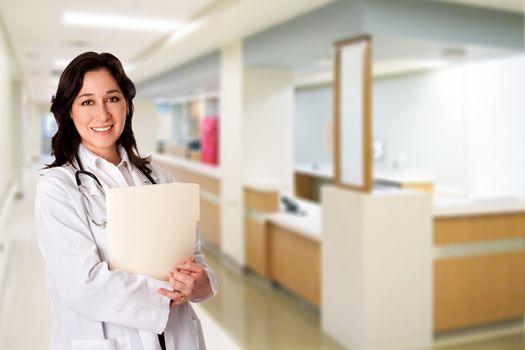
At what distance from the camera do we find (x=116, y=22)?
608 centimetres

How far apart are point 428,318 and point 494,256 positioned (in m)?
0.97

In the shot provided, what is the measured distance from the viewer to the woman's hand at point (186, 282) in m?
1.48

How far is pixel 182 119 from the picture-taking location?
18.0m

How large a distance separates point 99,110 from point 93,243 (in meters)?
0.37

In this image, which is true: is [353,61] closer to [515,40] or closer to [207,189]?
[515,40]

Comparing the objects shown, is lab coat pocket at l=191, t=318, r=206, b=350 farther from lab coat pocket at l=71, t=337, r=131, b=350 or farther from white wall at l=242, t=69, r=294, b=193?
white wall at l=242, t=69, r=294, b=193

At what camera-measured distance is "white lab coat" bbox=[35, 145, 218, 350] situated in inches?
55.6

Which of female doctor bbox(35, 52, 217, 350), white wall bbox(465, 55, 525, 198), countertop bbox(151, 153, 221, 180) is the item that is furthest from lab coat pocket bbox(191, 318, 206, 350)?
countertop bbox(151, 153, 221, 180)

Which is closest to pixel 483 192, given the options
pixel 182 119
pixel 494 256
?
pixel 494 256

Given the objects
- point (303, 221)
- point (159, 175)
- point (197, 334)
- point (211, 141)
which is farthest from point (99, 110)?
point (211, 141)

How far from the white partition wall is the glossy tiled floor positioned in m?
0.37

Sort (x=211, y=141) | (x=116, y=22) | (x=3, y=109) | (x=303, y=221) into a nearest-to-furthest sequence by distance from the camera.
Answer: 1. (x=116, y=22)
2. (x=303, y=221)
3. (x=3, y=109)
4. (x=211, y=141)

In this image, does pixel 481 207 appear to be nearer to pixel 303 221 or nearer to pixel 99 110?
pixel 303 221

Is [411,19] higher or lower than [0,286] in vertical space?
higher
